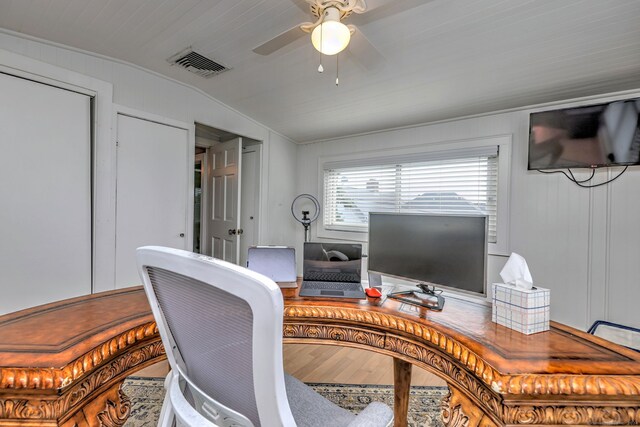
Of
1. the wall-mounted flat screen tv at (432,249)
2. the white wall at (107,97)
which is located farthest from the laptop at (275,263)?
the white wall at (107,97)

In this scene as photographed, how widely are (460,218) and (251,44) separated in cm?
186

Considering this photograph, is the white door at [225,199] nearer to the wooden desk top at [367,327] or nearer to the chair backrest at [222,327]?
the wooden desk top at [367,327]

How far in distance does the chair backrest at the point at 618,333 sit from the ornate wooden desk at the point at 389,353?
1570mm

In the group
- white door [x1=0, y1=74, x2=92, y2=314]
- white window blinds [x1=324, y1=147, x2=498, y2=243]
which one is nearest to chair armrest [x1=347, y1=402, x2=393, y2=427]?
white window blinds [x1=324, y1=147, x2=498, y2=243]

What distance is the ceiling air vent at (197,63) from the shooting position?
2.25 metres

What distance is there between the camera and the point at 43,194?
2.10 m

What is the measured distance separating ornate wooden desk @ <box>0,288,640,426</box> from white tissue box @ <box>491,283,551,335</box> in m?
0.04

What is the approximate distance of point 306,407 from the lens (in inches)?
38.0

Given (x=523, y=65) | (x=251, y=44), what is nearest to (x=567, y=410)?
(x=523, y=65)

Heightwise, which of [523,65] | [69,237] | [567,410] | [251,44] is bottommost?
[567,410]

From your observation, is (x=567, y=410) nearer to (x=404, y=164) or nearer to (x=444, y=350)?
(x=444, y=350)

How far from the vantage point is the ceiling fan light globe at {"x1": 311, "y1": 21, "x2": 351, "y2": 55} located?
129cm

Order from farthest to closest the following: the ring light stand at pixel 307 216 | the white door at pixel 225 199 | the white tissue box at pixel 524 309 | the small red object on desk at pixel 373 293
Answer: the ring light stand at pixel 307 216, the white door at pixel 225 199, the small red object on desk at pixel 373 293, the white tissue box at pixel 524 309

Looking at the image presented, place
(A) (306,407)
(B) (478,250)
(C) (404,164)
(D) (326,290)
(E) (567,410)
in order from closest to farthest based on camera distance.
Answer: (E) (567,410) → (A) (306,407) → (B) (478,250) → (D) (326,290) → (C) (404,164)
